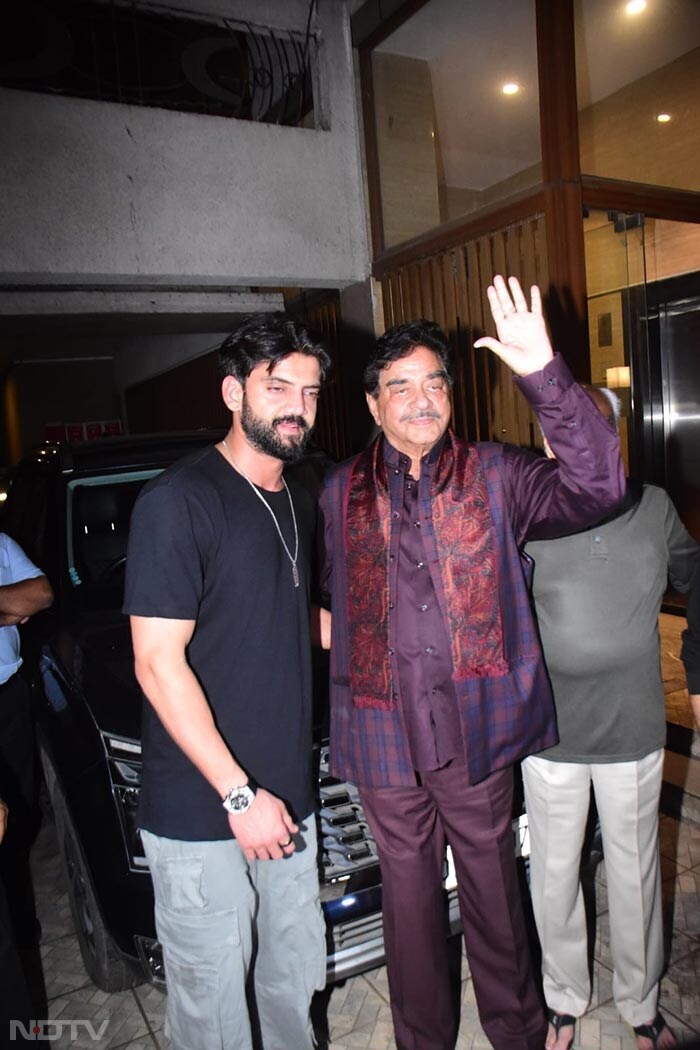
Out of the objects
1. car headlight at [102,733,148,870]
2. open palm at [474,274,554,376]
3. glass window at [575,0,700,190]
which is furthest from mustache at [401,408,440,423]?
glass window at [575,0,700,190]

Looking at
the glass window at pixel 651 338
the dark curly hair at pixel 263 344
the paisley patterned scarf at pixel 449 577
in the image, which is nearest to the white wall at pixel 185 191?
the glass window at pixel 651 338

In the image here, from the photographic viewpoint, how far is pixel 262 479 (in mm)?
1883

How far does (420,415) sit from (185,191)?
4146 mm

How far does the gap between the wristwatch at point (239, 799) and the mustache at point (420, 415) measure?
3.29ft

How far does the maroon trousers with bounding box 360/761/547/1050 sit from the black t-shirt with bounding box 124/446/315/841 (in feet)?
1.15

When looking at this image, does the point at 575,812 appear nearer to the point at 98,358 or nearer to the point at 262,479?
the point at 262,479

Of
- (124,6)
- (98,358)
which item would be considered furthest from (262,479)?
(98,358)

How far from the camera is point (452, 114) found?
6246mm

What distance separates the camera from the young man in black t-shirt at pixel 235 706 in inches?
63.9

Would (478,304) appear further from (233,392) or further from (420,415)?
(233,392)

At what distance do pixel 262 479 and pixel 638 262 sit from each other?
625 cm

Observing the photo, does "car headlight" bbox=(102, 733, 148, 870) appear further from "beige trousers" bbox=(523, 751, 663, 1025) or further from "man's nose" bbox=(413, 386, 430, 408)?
"man's nose" bbox=(413, 386, 430, 408)

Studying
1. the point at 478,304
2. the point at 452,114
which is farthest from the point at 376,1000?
the point at 452,114

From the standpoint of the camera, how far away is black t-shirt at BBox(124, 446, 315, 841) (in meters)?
1.63
